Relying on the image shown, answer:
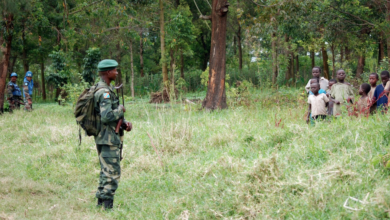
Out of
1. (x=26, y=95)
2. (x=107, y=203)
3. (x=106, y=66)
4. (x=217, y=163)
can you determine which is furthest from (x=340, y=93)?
(x=26, y=95)

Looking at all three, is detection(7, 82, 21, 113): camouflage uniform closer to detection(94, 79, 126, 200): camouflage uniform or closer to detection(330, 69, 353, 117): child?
detection(94, 79, 126, 200): camouflage uniform

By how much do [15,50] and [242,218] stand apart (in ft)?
76.2

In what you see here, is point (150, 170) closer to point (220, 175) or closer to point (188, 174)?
point (188, 174)

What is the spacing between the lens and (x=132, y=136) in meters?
8.54

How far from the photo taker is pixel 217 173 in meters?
5.18

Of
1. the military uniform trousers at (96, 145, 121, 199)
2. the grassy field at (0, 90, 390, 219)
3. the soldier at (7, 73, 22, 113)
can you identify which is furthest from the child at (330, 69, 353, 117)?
the soldier at (7, 73, 22, 113)

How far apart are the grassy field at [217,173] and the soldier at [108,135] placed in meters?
0.32

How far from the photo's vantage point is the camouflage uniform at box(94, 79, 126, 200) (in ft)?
15.6

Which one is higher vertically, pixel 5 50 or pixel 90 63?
pixel 5 50

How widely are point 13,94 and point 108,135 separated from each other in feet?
41.3

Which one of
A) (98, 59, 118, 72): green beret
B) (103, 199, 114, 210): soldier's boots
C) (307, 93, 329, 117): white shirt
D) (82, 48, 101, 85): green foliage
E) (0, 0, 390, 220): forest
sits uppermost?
(82, 48, 101, 85): green foliage

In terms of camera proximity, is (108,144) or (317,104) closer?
(108,144)

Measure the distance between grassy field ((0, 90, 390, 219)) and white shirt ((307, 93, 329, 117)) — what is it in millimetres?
661

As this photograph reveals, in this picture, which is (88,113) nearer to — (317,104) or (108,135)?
(108,135)
